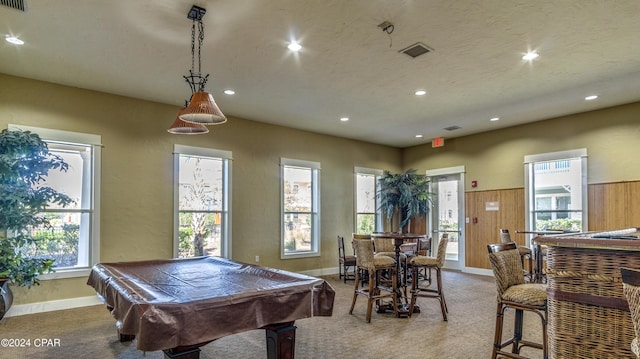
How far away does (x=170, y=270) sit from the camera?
137 inches

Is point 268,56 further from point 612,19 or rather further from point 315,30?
point 612,19

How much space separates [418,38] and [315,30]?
3.52ft

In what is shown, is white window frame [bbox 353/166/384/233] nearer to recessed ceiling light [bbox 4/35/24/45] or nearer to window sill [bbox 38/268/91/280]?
window sill [bbox 38/268/91/280]

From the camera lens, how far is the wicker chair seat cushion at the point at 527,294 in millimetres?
2592

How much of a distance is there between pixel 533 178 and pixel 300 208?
4713 millimetres

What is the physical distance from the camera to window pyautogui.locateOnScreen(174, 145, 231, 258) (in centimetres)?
616

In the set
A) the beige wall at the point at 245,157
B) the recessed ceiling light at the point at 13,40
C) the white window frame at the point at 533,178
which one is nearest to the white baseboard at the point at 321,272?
the beige wall at the point at 245,157

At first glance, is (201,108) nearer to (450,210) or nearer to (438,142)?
(438,142)

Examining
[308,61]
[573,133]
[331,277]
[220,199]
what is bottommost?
[331,277]

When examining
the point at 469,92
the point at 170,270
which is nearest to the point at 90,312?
the point at 170,270

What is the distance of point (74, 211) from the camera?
16.9ft

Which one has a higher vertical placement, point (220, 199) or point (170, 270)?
point (220, 199)

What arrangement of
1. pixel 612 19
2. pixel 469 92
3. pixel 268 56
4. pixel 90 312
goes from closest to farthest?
pixel 612 19
pixel 268 56
pixel 90 312
pixel 469 92

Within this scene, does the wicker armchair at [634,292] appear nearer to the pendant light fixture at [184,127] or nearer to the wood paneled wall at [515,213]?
the pendant light fixture at [184,127]
